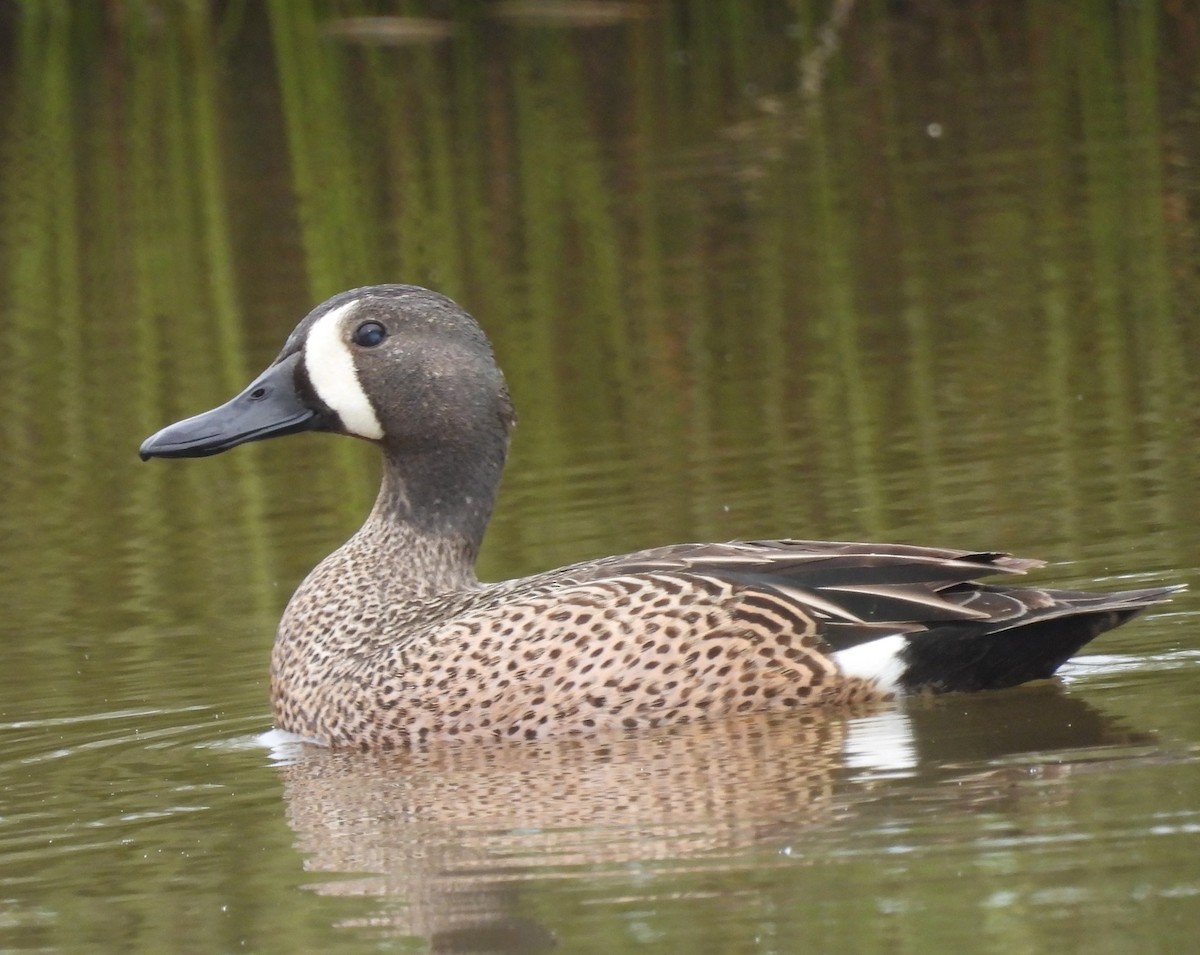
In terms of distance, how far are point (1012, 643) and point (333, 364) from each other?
2205 millimetres

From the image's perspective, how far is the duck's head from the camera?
7746mm

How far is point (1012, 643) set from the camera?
683cm

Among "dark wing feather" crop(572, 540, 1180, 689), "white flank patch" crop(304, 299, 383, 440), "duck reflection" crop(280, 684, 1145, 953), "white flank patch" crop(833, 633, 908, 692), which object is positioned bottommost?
"duck reflection" crop(280, 684, 1145, 953)

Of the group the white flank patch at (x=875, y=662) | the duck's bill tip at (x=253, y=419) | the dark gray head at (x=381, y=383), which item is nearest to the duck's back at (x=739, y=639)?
the white flank patch at (x=875, y=662)

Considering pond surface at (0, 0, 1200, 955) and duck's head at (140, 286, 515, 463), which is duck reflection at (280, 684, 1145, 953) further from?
duck's head at (140, 286, 515, 463)

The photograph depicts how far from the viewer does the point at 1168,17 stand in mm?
21547

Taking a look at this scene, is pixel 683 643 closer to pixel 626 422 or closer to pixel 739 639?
pixel 739 639

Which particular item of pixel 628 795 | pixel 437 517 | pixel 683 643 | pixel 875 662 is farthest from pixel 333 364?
pixel 628 795

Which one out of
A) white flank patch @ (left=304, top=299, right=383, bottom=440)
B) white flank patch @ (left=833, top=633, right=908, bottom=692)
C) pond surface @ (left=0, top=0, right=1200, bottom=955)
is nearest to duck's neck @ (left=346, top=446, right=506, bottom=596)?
white flank patch @ (left=304, top=299, right=383, bottom=440)

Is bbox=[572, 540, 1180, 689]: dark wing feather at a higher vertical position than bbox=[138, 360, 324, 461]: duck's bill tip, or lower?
lower

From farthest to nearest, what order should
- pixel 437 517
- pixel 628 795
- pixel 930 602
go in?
1. pixel 437 517
2. pixel 930 602
3. pixel 628 795

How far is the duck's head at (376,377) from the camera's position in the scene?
7746 mm

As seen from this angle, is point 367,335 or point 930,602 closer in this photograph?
point 930,602

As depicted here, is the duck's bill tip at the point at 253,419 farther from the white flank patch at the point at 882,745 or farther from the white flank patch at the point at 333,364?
the white flank patch at the point at 882,745
